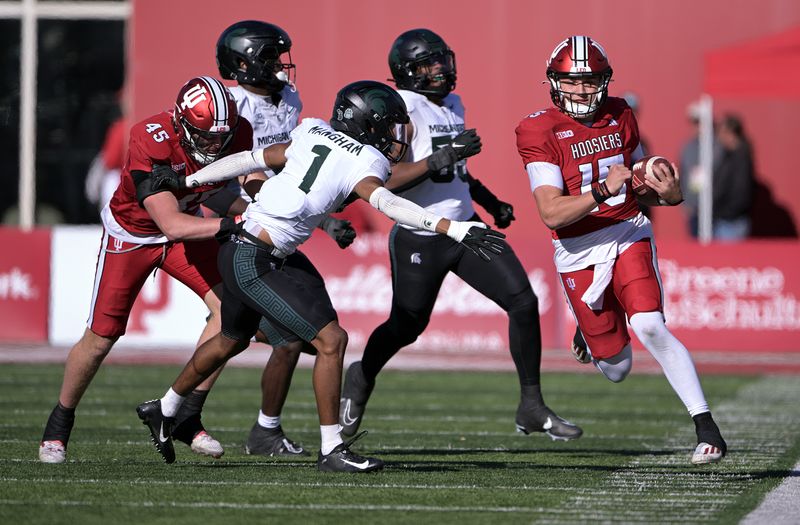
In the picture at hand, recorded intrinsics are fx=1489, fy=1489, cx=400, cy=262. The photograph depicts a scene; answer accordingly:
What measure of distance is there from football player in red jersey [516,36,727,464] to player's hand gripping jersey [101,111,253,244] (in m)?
1.47

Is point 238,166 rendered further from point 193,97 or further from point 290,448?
point 290,448

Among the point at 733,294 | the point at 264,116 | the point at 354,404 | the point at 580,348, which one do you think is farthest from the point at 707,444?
the point at 733,294

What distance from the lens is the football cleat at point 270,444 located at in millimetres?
7191

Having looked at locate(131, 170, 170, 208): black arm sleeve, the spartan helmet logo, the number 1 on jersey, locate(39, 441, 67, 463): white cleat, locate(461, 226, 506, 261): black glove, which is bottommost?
locate(39, 441, 67, 463): white cleat

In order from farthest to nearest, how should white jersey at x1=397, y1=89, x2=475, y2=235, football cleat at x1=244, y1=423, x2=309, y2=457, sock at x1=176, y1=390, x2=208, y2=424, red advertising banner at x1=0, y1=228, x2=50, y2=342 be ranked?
red advertising banner at x1=0, y1=228, x2=50, y2=342 < white jersey at x1=397, y1=89, x2=475, y2=235 < football cleat at x1=244, y1=423, x2=309, y2=457 < sock at x1=176, y1=390, x2=208, y2=424

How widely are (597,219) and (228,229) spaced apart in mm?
1690

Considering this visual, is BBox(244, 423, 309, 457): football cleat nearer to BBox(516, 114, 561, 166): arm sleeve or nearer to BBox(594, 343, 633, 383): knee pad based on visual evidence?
BBox(594, 343, 633, 383): knee pad

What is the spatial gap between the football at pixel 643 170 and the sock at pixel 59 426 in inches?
109

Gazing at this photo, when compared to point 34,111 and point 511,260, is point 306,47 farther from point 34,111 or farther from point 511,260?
point 511,260

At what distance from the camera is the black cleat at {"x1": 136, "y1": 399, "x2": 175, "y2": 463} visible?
6605 mm

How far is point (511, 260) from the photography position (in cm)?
761

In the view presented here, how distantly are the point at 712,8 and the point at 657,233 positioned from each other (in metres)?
2.52

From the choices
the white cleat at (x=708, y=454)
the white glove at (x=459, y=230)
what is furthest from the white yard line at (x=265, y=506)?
the white glove at (x=459, y=230)

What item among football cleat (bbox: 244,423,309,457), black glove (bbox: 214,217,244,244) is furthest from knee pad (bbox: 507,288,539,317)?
black glove (bbox: 214,217,244,244)
